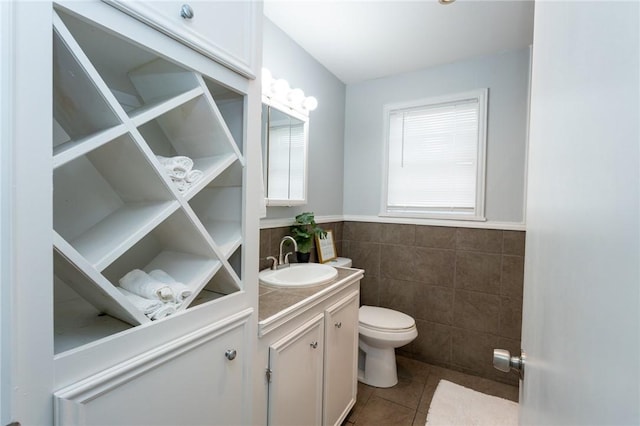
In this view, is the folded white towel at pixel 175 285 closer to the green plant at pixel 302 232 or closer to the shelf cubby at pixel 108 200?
the shelf cubby at pixel 108 200

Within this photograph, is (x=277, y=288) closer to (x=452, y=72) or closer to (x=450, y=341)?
(x=450, y=341)

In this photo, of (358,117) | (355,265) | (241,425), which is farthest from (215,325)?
(358,117)

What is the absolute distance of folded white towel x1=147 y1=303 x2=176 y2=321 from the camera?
741 millimetres

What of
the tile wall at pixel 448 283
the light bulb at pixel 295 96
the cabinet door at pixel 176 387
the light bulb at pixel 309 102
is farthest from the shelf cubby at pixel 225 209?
the light bulb at pixel 309 102

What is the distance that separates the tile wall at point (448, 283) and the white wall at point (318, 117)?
0.84ft

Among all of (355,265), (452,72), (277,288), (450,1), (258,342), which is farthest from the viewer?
(355,265)

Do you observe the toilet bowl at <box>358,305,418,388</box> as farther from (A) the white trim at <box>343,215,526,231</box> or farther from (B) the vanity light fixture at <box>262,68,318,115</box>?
(B) the vanity light fixture at <box>262,68,318,115</box>

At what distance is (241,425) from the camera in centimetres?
97

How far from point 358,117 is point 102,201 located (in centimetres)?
226

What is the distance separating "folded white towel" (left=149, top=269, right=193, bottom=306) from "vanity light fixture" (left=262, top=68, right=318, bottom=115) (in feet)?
4.01

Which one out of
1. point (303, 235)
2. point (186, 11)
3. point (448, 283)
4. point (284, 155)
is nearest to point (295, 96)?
point (284, 155)

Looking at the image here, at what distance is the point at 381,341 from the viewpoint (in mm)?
2012

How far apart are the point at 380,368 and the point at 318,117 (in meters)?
2.04

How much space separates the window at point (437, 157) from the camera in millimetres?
Answer: 2250
